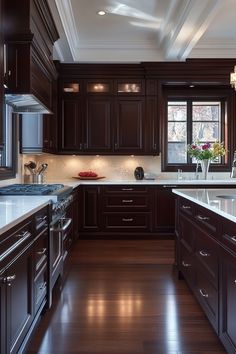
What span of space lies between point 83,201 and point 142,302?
2611mm

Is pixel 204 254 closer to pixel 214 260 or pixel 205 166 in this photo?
pixel 214 260

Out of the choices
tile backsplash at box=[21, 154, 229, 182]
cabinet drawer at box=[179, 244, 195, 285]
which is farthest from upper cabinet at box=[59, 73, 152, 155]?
cabinet drawer at box=[179, 244, 195, 285]

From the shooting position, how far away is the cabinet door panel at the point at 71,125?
5516 millimetres

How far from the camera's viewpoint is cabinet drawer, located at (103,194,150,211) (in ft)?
17.4

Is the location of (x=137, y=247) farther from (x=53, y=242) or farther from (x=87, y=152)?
(x=53, y=242)

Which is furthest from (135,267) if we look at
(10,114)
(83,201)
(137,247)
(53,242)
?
(10,114)

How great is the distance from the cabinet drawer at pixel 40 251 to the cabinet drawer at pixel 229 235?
3.80 feet

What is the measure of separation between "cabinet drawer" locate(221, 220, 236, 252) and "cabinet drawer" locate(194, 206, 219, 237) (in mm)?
132

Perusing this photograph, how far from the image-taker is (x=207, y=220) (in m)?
2.34

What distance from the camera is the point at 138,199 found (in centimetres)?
531

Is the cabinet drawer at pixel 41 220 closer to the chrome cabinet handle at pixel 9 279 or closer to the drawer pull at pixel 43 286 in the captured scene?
the drawer pull at pixel 43 286

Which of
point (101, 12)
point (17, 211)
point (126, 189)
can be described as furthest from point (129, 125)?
point (17, 211)

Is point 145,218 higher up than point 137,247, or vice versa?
point 145,218

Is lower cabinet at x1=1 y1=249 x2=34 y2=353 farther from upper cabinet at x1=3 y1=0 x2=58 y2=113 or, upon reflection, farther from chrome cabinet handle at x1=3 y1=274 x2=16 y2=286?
upper cabinet at x1=3 y1=0 x2=58 y2=113
